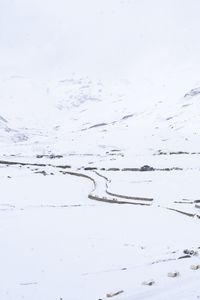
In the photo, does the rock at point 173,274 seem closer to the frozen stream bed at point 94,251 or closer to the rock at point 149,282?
the frozen stream bed at point 94,251

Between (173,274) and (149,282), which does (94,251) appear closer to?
(173,274)

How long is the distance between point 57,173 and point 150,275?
44396 mm

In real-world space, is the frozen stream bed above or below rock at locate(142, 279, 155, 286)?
above

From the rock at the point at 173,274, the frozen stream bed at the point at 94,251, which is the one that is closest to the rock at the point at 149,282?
the frozen stream bed at the point at 94,251

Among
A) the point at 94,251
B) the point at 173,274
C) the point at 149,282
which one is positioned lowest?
the point at 149,282

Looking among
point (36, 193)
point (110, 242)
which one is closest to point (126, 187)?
point (36, 193)

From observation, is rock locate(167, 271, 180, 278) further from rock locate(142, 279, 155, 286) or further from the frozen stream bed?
rock locate(142, 279, 155, 286)

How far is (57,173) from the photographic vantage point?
194ft

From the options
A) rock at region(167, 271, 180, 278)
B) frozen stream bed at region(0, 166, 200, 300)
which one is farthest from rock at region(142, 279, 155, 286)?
rock at region(167, 271, 180, 278)

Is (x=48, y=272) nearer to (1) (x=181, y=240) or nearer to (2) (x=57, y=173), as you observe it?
(1) (x=181, y=240)

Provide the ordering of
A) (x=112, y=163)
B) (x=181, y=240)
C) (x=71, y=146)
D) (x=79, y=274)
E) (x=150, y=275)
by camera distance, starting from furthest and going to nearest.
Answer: (x=71, y=146) → (x=112, y=163) → (x=181, y=240) → (x=79, y=274) → (x=150, y=275)

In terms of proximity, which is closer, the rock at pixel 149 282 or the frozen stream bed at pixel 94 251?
the rock at pixel 149 282

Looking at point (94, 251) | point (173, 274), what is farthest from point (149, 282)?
point (94, 251)

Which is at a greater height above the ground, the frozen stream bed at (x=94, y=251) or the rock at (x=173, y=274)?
the frozen stream bed at (x=94, y=251)
